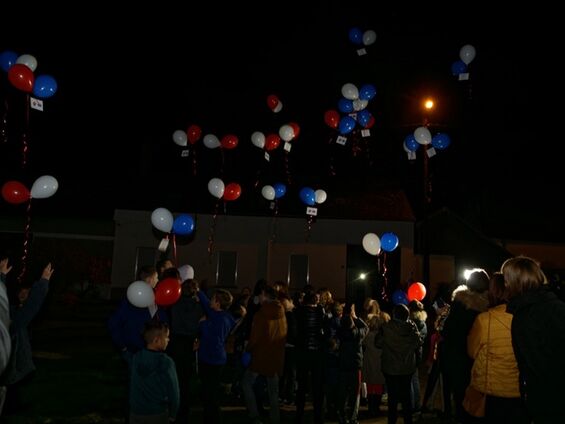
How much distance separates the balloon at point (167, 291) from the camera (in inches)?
227

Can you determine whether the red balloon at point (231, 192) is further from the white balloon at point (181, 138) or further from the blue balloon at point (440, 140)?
the blue balloon at point (440, 140)

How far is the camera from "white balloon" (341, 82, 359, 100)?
1189 centimetres

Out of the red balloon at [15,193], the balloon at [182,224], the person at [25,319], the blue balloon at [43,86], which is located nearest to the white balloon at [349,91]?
the balloon at [182,224]

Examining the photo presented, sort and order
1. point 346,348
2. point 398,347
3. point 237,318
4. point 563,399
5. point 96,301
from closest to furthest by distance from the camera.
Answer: point 563,399, point 398,347, point 346,348, point 237,318, point 96,301

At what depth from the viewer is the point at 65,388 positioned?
773 centimetres

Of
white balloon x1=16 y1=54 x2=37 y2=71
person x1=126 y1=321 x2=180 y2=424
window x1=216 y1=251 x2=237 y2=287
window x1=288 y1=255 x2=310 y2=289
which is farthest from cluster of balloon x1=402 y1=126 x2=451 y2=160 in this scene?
window x1=216 y1=251 x2=237 y2=287

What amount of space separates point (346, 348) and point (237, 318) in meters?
1.84

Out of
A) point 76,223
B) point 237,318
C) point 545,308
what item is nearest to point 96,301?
point 76,223

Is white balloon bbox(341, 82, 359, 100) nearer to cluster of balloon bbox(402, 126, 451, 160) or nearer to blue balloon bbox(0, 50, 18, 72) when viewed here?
cluster of balloon bbox(402, 126, 451, 160)

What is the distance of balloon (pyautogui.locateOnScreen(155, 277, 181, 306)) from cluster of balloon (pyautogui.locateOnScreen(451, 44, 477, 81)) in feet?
28.6

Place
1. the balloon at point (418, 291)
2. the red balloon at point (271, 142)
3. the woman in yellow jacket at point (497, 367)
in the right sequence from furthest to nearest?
the red balloon at point (271, 142), the balloon at point (418, 291), the woman in yellow jacket at point (497, 367)

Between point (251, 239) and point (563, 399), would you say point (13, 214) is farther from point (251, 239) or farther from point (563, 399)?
point (563, 399)

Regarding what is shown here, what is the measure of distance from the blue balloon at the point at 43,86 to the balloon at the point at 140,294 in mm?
4869

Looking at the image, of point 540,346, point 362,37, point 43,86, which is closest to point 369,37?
point 362,37
